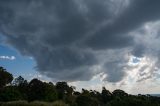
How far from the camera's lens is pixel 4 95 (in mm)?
95500

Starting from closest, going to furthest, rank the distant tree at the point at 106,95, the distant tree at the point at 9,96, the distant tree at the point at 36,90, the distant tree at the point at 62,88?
the distant tree at the point at 9,96 < the distant tree at the point at 36,90 < the distant tree at the point at 62,88 < the distant tree at the point at 106,95

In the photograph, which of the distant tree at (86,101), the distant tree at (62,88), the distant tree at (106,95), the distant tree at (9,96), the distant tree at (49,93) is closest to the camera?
the distant tree at (9,96)

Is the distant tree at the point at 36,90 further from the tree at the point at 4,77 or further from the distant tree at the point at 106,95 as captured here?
the distant tree at the point at 106,95

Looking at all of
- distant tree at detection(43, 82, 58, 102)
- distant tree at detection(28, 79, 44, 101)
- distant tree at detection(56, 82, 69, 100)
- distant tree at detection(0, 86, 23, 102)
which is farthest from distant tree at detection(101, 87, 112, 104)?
distant tree at detection(0, 86, 23, 102)

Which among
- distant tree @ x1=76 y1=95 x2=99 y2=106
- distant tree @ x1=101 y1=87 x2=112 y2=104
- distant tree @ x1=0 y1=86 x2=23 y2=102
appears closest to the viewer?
distant tree @ x1=0 y1=86 x2=23 y2=102

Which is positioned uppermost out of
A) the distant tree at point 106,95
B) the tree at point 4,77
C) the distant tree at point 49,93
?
the tree at point 4,77

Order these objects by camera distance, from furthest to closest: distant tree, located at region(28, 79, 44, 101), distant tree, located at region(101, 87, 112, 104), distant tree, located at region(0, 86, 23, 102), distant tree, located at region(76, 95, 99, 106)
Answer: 1. distant tree, located at region(101, 87, 112, 104)
2. distant tree, located at region(28, 79, 44, 101)
3. distant tree, located at region(76, 95, 99, 106)
4. distant tree, located at region(0, 86, 23, 102)

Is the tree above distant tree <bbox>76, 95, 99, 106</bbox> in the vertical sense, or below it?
above

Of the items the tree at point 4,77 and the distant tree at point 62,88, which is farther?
the tree at point 4,77

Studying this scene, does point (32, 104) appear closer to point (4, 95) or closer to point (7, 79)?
point (4, 95)

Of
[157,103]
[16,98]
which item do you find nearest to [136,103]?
[157,103]

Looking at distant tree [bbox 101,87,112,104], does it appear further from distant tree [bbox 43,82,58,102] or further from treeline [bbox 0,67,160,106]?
distant tree [bbox 43,82,58,102]

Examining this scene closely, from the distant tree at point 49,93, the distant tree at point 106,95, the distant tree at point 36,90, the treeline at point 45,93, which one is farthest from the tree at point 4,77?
the distant tree at point 106,95

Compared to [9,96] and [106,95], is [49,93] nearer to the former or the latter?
[9,96]
